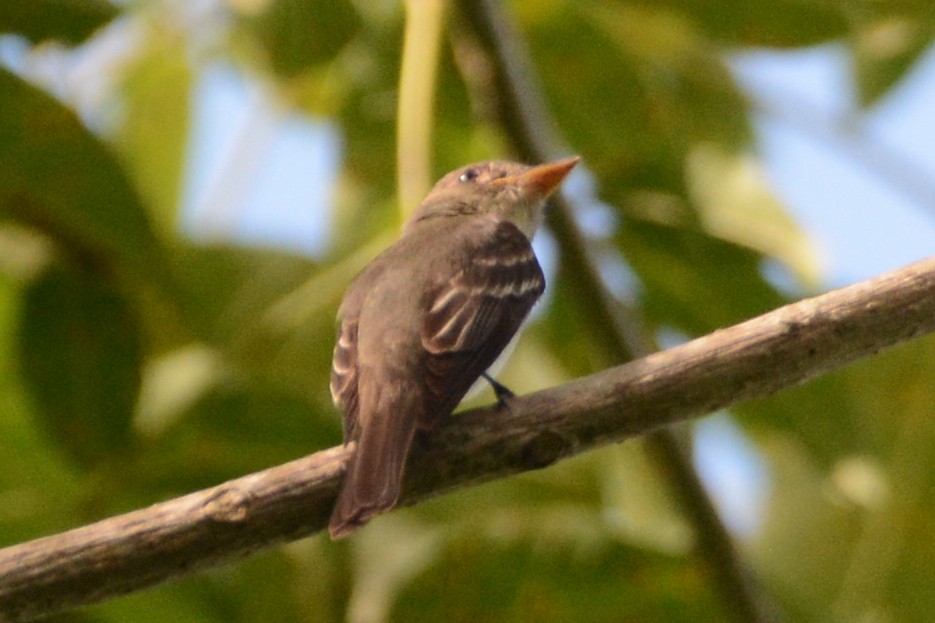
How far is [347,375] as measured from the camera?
3.38 m

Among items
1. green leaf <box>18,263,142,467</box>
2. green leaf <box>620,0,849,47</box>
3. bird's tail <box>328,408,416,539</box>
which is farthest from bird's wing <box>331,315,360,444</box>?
green leaf <box>620,0,849,47</box>

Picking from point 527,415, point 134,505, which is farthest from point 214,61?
point 527,415

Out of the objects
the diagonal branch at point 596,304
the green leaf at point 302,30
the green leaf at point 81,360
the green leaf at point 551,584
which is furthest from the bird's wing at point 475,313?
the green leaf at point 81,360

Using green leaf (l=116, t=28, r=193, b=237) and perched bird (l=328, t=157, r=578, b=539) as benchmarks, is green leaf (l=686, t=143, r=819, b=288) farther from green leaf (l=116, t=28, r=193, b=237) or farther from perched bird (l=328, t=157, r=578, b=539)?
green leaf (l=116, t=28, r=193, b=237)

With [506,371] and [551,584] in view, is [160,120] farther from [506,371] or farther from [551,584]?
[551,584]

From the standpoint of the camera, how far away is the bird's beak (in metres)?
3.74

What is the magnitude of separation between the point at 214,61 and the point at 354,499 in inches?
93.7

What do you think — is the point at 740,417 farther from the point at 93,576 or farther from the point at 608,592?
the point at 93,576

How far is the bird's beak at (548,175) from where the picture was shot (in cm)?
374

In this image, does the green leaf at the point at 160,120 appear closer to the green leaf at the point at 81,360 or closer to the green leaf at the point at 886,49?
the green leaf at the point at 81,360

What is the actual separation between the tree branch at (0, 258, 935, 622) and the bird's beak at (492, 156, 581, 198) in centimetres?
101

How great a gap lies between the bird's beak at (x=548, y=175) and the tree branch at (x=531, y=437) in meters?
1.01

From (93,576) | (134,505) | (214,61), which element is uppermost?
(93,576)

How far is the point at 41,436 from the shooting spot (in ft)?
12.2
